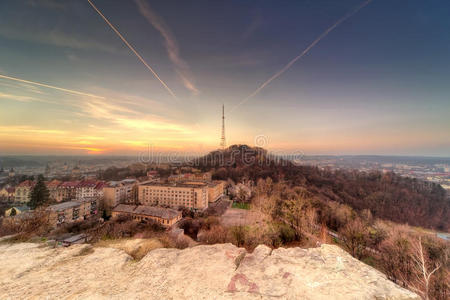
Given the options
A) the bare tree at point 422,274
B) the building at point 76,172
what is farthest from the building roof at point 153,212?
the building at point 76,172

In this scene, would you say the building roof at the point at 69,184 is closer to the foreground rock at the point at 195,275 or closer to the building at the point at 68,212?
the building at the point at 68,212

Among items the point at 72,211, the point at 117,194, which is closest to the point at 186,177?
the point at 117,194

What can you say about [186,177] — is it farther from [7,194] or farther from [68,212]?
Answer: [7,194]

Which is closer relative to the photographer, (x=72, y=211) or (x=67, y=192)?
(x=72, y=211)

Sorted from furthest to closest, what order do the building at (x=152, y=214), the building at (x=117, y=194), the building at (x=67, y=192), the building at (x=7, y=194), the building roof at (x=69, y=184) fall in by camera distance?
the building roof at (x=69, y=184)
the building at (x=67, y=192)
the building at (x=7, y=194)
the building at (x=117, y=194)
the building at (x=152, y=214)

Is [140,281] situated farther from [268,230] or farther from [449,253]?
[449,253]
